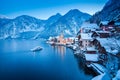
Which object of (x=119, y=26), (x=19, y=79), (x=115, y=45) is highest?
(x=119, y=26)

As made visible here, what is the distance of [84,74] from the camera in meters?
31.7

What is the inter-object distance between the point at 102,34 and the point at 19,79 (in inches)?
873

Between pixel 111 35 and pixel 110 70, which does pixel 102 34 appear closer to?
pixel 111 35

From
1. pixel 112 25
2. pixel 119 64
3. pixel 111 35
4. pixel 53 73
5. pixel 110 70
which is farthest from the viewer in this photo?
pixel 112 25

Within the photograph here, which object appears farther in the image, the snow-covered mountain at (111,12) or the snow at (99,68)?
the snow-covered mountain at (111,12)

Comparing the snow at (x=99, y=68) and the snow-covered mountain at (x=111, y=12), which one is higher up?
the snow-covered mountain at (x=111, y=12)

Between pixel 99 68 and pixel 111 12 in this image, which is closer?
pixel 99 68

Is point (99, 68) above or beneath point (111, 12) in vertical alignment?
beneath

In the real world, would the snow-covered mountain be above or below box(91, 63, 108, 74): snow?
above

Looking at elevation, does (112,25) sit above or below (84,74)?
above

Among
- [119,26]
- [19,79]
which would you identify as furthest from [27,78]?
[119,26]

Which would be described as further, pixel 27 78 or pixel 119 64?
pixel 27 78

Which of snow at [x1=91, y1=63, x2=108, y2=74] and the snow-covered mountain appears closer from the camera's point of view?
snow at [x1=91, y1=63, x2=108, y2=74]

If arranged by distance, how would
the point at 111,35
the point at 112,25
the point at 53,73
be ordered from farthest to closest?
the point at 112,25
the point at 111,35
the point at 53,73
